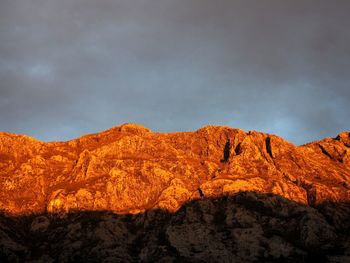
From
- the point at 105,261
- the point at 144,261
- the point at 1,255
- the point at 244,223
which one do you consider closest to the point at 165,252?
the point at 144,261

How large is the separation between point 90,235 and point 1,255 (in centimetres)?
3710

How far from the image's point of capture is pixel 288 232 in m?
194

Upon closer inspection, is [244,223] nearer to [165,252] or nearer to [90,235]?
[165,252]

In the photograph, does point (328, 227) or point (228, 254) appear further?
point (328, 227)

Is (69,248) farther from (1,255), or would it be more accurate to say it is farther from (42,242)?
(1,255)

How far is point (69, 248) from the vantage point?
192m

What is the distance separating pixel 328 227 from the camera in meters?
195

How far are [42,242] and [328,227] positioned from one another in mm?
124760

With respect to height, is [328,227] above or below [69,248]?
above

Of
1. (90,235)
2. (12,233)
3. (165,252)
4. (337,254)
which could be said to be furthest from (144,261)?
(337,254)

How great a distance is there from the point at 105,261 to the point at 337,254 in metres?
92.9

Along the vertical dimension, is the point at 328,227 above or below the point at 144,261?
above

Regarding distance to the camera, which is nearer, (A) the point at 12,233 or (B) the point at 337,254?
(B) the point at 337,254

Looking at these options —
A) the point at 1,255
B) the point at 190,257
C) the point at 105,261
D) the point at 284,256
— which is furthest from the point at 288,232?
the point at 1,255
